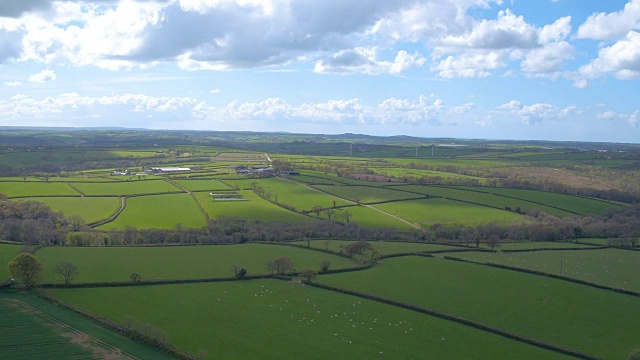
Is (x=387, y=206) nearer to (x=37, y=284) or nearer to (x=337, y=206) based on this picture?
(x=337, y=206)

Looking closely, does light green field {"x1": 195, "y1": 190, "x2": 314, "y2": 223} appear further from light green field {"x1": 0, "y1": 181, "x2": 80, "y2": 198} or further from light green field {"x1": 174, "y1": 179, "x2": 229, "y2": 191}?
light green field {"x1": 0, "y1": 181, "x2": 80, "y2": 198}

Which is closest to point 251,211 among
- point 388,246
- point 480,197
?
point 388,246

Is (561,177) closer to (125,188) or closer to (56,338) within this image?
(125,188)

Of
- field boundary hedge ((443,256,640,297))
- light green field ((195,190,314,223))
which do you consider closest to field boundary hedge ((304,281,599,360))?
field boundary hedge ((443,256,640,297))

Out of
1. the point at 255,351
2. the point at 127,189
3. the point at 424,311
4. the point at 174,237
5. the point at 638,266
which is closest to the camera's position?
the point at 255,351

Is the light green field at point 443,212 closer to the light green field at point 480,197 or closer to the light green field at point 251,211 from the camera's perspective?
the light green field at point 480,197

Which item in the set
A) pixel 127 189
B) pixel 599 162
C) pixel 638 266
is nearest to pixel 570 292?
pixel 638 266

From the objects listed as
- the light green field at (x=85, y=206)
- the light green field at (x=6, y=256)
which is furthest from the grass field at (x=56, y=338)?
the light green field at (x=85, y=206)
